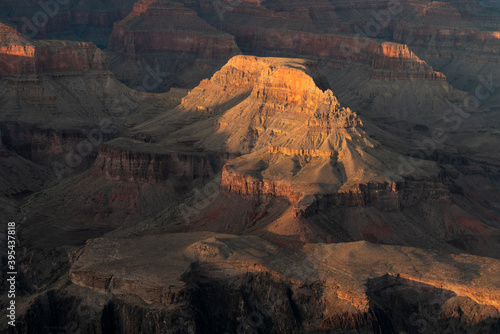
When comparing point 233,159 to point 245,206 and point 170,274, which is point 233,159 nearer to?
point 245,206

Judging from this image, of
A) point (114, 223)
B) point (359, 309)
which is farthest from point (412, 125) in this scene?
point (359, 309)

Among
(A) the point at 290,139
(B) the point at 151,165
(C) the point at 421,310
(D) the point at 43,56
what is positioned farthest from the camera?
(D) the point at 43,56

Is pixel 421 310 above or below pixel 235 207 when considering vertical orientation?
above

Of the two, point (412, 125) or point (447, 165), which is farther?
point (412, 125)

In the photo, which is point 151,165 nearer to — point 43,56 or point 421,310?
Answer: point 43,56

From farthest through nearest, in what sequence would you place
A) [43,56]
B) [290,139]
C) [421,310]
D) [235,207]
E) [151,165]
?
[43,56]
[151,165]
[290,139]
[235,207]
[421,310]

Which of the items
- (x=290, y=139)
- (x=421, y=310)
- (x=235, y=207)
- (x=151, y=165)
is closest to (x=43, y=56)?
(x=151, y=165)

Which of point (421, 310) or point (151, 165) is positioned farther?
point (151, 165)

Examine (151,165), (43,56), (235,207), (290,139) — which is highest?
(290,139)

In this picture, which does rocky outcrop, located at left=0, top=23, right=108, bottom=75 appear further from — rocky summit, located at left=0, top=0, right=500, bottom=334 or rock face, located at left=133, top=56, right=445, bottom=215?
rock face, located at left=133, top=56, right=445, bottom=215
